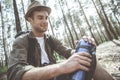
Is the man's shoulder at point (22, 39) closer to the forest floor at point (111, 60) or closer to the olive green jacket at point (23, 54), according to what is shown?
the olive green jacket at point (23, 54)

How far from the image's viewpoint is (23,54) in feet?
7.01

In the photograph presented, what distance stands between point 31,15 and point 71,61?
138 centimetres

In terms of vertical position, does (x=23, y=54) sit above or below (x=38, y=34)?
below

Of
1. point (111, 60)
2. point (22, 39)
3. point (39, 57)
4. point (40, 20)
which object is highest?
point (40, 20)

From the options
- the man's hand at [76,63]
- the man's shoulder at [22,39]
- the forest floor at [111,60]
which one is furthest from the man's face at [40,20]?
the forest floor at [111,60]

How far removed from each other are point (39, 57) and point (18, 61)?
0.55 metres

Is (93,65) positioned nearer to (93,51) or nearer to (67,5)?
(93,51)

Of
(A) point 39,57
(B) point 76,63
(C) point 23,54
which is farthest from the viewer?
(A) point 39,57

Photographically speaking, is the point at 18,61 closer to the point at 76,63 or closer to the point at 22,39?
the point at 22,39

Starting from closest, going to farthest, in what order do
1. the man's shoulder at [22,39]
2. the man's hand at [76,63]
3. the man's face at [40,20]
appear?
the man's hand at [76,63] < the man's shoulder at [22,39] < the man's face at [40,20]

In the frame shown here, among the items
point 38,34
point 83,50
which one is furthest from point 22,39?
point 83,50

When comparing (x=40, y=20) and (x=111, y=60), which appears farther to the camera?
(x=111, y=60)

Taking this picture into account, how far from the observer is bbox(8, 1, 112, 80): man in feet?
5.07

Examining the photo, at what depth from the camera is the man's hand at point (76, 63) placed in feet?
4.94
